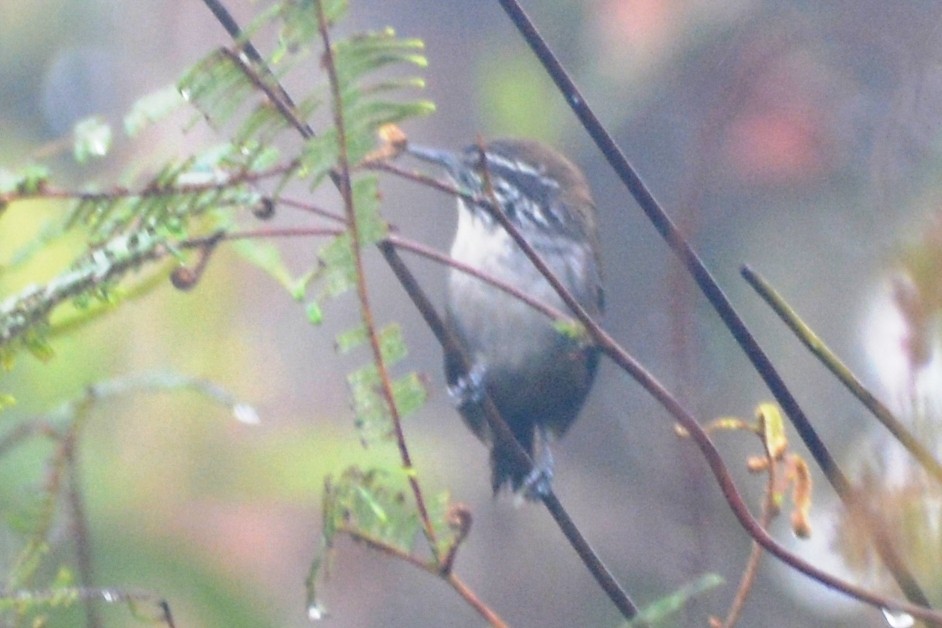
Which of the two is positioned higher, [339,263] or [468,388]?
[339,263]

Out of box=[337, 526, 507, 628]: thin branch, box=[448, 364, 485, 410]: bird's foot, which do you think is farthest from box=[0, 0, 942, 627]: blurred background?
box=[337, 526, 507, 628]: thin branch

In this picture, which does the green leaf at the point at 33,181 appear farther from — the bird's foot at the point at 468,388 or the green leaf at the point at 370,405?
the bird's foot at the point at 468,388

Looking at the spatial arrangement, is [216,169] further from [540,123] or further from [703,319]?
[540,123]

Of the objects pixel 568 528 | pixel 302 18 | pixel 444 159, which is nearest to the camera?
pixel 302 18

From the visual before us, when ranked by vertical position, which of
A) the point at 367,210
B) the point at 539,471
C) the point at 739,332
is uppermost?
the point at 367,210

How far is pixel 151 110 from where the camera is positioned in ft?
1.90

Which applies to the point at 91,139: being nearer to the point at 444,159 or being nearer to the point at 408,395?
the point at 408,395

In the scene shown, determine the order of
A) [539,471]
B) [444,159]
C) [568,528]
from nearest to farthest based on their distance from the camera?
[568,528], [444,159], [539,471]

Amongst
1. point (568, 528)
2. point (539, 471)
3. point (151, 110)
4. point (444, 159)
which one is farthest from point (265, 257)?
point (539, 471)

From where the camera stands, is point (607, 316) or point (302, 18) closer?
point (302, 18)

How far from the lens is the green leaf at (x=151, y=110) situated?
22.1 inches

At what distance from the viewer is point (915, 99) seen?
2.29 feet

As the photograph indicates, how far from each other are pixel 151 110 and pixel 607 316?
684mm

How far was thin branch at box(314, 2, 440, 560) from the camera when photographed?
496 millimetres
